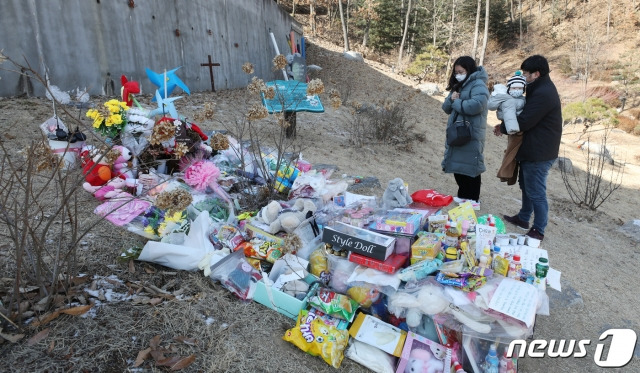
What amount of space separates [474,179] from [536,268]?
1.60 meters

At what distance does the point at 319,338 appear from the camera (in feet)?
6.39

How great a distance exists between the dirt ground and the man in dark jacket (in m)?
0.67

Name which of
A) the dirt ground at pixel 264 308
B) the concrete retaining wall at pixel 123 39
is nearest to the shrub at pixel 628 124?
the dirt ground at pixel 264 308

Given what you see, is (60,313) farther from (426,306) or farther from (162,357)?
(426,306)

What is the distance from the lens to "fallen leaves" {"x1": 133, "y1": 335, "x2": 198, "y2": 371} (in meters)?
1.63

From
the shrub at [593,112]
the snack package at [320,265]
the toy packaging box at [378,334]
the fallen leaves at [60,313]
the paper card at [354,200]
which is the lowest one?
the shrub at [593,112]

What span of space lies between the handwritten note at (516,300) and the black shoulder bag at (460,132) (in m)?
1.66

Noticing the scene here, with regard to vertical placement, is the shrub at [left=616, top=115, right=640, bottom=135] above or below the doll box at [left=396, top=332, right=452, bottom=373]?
below

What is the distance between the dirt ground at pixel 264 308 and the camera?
1.67 meters

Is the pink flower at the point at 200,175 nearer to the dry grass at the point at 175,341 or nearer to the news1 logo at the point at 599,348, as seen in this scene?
the dry grass at the point at 175,341

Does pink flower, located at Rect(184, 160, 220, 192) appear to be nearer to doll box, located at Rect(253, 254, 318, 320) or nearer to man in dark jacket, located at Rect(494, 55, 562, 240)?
doll box, located at Rect(253, 254, 318, 320)

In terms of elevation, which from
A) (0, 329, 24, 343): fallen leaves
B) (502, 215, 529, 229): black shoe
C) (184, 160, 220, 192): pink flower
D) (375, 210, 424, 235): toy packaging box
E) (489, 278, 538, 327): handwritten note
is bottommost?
(502, 215, 529, 229): black shoe

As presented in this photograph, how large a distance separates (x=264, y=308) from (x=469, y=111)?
2417 millimetres

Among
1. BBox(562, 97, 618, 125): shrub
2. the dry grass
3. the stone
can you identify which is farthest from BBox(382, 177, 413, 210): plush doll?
BBox(562, 97, 618, 125): shrub
